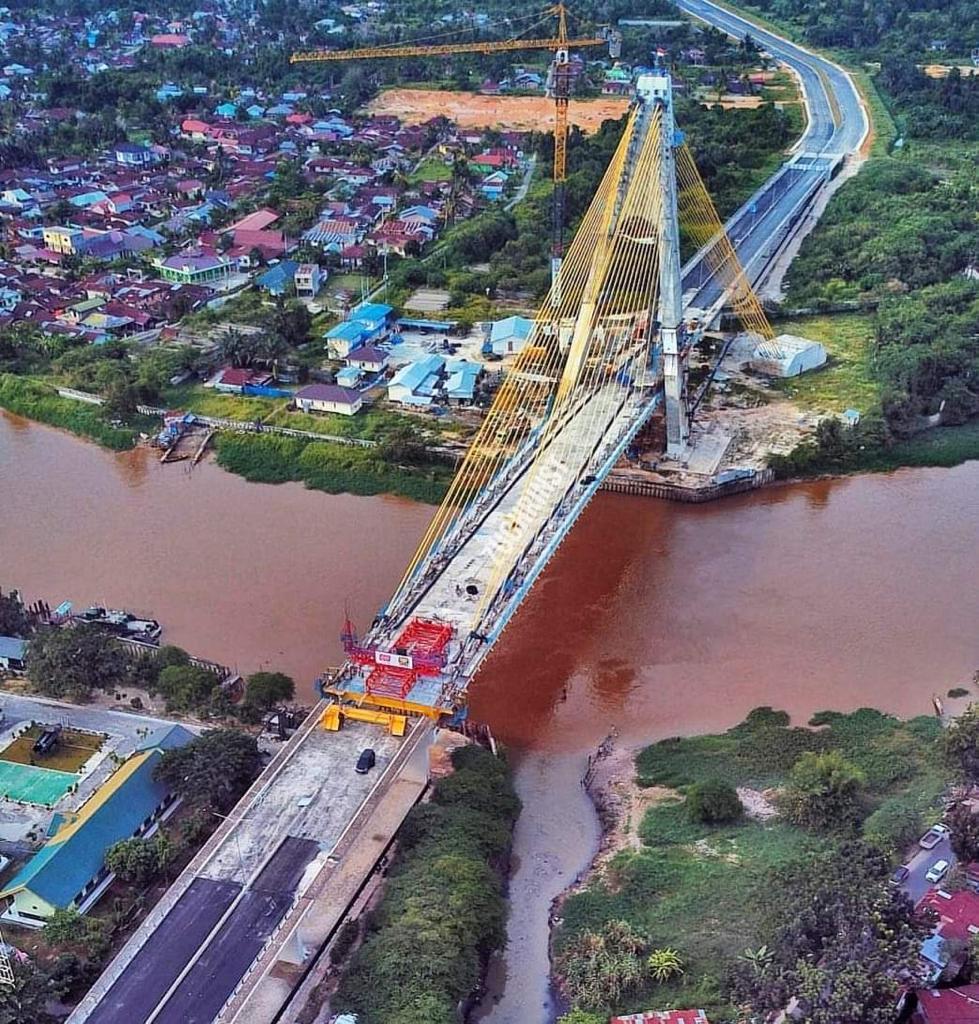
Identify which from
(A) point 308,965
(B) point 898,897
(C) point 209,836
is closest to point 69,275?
(C) point 209,836

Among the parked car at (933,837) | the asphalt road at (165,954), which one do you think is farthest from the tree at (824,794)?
the asphalt road at (165,954)

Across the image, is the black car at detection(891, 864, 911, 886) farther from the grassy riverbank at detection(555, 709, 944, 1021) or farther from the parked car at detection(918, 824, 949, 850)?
the parked car at detection(918, 824, 949, 850)

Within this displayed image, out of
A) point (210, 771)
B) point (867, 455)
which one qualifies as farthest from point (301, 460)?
point (867, 455)

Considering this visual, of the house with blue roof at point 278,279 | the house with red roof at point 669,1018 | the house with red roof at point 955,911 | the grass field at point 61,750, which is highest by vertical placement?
the house with blue roof at point 278,279

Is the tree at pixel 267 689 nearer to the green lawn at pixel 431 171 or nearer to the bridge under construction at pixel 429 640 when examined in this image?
the bridge under construction at pixel 429 640

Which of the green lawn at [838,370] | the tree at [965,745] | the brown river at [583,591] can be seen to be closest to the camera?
the tree at [965,745]

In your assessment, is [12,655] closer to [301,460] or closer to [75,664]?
[75,664]

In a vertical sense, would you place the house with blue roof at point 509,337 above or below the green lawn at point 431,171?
below
